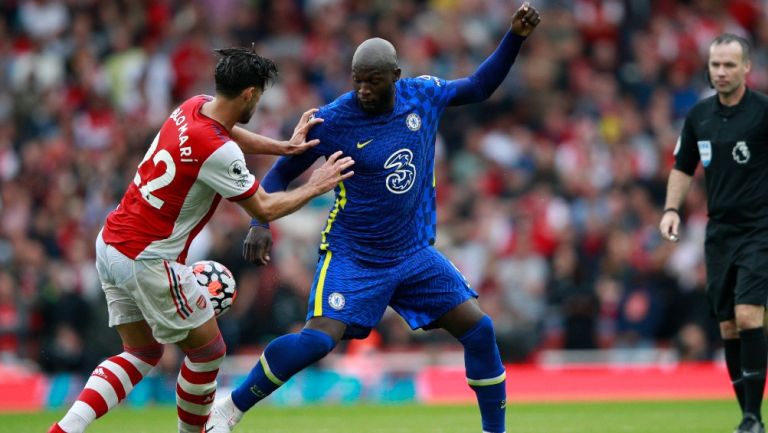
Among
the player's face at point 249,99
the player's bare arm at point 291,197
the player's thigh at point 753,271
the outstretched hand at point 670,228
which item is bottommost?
the player's thigh at point 753,271

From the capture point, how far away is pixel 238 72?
7648 millimetres

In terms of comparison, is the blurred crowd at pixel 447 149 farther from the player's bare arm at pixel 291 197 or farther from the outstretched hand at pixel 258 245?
the player's bare arm at pixel 291 197

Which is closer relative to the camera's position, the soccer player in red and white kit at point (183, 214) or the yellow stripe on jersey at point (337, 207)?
the soccer player in red and white kit at point (183, 214)

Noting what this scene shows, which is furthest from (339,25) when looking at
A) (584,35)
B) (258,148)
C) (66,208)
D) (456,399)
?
(258,148)

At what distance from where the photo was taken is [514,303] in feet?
53.6

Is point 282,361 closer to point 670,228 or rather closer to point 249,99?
point 249,99

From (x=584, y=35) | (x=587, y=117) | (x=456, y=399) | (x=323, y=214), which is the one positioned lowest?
(x=456, y=399)

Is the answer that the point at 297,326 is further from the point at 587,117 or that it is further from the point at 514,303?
the point at 587,117

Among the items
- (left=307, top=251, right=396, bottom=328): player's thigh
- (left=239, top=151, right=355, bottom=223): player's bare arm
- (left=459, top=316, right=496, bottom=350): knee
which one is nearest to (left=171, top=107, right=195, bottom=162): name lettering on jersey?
(left=239, top=151, right=355, bottom=223): player's bare arm

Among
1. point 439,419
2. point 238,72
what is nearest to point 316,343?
point 238,72

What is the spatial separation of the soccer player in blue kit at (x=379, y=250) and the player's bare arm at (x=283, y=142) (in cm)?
7

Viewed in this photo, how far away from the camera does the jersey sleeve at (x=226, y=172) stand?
7.53 meters

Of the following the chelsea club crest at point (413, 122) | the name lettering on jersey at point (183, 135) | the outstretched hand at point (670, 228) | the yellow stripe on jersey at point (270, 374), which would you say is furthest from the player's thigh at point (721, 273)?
the name lettering on jersey at point (183, 135)

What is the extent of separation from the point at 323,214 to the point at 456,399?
3.81m
